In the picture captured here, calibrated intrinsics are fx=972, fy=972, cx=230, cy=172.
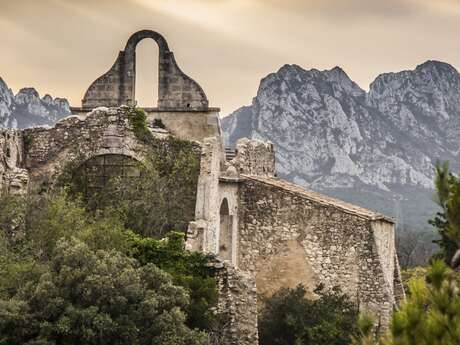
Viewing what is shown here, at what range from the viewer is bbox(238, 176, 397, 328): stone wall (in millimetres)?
22812

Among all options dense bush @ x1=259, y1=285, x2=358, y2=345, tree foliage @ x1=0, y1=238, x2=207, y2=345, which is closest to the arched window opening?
dense bush @ x1=259, y1=285, x2=358, y2=345

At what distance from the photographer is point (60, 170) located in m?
22.3

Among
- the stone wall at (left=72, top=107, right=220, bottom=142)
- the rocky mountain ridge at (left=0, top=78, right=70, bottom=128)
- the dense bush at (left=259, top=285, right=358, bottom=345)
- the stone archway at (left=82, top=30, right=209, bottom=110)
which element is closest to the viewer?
the dense bush at (left=259, top=285, right=358, bottom=345)

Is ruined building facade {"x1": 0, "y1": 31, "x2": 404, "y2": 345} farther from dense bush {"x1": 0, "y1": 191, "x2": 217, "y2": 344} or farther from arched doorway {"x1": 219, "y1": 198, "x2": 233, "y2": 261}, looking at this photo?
dense bush {"x1": 0, "y1": 191, "x2": 217, "y2": 344}

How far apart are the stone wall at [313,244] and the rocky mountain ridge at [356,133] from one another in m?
71.4

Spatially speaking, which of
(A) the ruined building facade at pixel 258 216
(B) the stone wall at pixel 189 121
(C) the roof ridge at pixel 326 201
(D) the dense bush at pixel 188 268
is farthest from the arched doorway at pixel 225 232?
(D) the dense bush at pixel 188 268

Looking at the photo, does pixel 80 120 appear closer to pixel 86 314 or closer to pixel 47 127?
pixel 47 127

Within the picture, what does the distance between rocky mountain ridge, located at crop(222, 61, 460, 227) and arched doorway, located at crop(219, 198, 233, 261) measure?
236 ft

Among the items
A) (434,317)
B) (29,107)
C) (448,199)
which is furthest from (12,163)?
(29,107)

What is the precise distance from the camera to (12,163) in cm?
2117

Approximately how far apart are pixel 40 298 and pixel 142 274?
1.78 metres

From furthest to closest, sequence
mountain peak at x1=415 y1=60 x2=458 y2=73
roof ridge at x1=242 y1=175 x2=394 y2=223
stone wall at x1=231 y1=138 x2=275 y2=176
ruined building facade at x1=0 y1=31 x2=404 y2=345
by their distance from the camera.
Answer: mountain peak at x1=415 y1=60 x2=458 y2=73 → stone wall at x1=231 y1=138 x2=275 y2=176 → roof ridge at x1=242 y1=175 x2=394 y2=223 → ruined building facade at x1=0 y1=31 x2=404 y2=345

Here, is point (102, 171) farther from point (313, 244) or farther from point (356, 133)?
point (356, 133)

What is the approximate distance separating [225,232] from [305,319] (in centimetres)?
320
